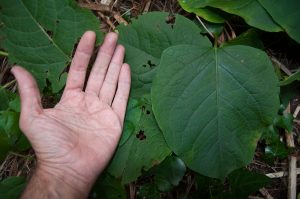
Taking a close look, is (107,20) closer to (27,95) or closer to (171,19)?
(171,19)

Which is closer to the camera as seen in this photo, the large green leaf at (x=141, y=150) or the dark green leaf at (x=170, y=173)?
the large green leaf at (x=141, y=150)

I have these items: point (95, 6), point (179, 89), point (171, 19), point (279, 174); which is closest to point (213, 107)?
point (179, 89)

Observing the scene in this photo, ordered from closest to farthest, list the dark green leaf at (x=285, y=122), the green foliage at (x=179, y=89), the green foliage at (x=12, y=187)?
1. the green foliage at (x=179, y=89)
2. the green foliage at (x=12, y=187)
3. the dark green leaf at (x=285, y=122)

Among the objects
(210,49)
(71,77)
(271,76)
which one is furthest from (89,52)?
(271,76)

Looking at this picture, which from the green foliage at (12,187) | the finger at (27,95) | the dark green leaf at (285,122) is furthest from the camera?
the dark green leaf at (285,122)

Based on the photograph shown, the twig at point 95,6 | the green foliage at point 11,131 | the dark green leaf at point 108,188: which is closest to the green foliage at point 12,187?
the green foliage at point 11,131

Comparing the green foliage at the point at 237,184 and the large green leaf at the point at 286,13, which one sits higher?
the large green leaf at the point at 286,13

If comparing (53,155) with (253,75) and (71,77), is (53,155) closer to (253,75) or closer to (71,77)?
(71,77)

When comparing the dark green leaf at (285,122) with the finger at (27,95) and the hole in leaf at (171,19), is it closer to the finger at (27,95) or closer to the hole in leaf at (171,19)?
the hole in leaf at (171,19)
